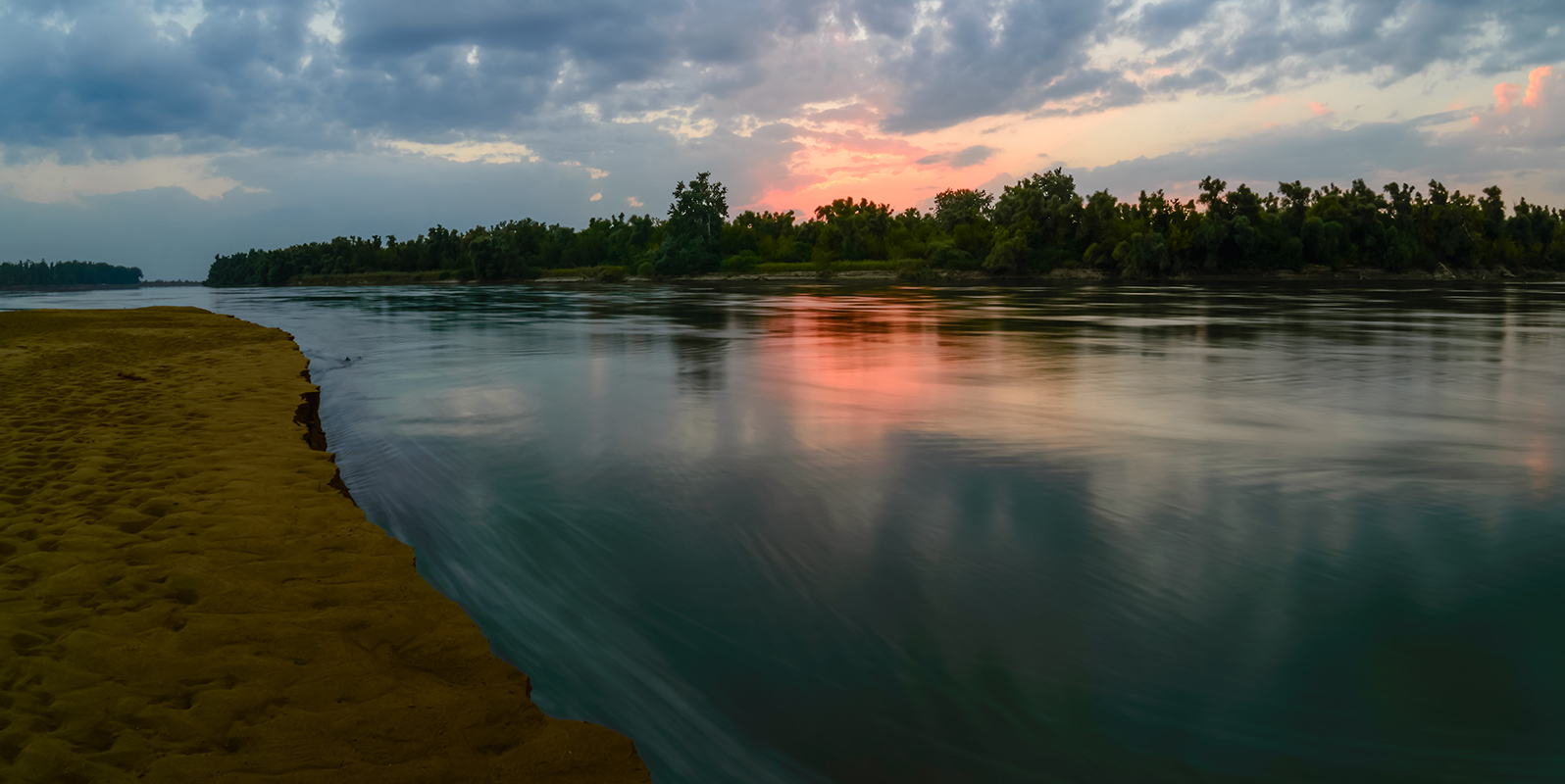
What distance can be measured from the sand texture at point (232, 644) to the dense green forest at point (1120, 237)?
11626cm

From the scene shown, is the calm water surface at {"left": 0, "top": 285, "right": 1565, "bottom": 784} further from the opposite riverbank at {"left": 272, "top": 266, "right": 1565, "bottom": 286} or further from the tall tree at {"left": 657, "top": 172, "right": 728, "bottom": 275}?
the tall tree at {"left": 657, "top": 172, "right": 728, "bottom": 275}

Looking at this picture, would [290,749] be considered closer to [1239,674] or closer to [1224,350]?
[1239,674]

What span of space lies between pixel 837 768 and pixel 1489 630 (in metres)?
4.45

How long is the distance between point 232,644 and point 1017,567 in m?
5.25

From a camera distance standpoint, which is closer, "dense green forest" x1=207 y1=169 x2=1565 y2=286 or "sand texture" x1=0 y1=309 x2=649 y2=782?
"sand texture" x1=0 y1=309 x2=649 y2=782

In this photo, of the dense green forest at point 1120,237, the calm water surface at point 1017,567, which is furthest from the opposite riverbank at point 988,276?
the calm water surface at point 1017,567

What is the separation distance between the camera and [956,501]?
8.18m

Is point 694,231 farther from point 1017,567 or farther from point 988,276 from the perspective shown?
point 1017,567

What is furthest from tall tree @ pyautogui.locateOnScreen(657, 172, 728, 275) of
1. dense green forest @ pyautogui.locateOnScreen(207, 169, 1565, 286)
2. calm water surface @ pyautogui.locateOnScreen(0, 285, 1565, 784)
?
calm water surface @ pyautogui.locateOnScreen(0, 285, 1565, 784)

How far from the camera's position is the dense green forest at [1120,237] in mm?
113250

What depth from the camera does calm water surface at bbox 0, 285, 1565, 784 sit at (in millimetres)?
4312

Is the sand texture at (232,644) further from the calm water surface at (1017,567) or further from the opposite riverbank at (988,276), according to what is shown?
the opposite riverbank at (988,276)

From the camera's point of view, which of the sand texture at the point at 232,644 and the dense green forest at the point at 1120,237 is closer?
the sand texture at the point at 232,644

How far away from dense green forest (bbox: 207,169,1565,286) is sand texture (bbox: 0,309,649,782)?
116264 millimetres
